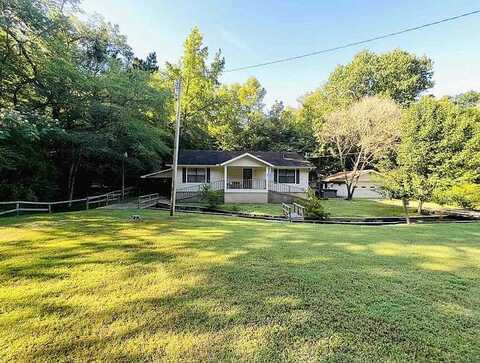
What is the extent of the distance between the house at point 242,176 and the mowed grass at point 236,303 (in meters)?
16.3

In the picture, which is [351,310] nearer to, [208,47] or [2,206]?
[2,206]

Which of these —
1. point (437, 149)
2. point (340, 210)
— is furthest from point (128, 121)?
point (437, 149)

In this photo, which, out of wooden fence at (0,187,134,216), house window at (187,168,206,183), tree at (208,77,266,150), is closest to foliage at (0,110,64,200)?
wooden fence at (0,187,134,216)

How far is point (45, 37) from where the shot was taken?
1206cm

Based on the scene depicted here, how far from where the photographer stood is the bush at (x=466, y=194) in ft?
45.6

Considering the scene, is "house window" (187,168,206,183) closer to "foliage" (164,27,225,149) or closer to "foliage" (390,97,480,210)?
"foliage" (164,27,225,149)

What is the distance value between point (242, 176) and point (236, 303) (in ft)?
71.4

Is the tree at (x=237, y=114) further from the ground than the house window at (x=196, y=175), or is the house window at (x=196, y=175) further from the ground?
the tree at (x=237, y=114)

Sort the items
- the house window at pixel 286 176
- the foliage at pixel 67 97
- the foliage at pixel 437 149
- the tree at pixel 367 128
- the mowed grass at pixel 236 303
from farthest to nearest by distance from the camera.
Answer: the house window at pixel 286 176
the tree at pixel 367 128
the foliage at pixel 437 149
the foliage at pixel 67 97
the mowed grass at pixel 236 303

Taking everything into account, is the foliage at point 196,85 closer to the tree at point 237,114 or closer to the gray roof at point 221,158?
the tree at point 237,114

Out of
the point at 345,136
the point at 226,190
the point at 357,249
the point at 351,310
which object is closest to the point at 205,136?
the point at 226,190

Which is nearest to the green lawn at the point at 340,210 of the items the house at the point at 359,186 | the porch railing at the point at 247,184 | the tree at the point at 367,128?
the porch railing at the point at 247,184

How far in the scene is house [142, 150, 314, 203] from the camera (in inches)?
870

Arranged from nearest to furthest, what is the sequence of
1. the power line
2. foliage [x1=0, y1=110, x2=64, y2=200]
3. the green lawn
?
1. the power line
2. foliage [x1=0, y1=110, x2=64, y2=200]
3. the green lawn
